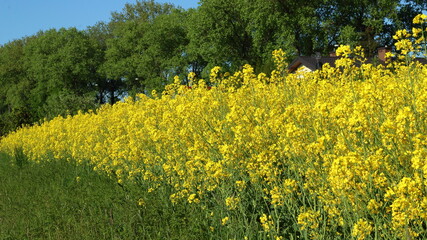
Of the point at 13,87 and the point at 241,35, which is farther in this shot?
the point at 13,87

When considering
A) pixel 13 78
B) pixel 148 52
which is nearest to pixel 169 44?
pixel 148 52

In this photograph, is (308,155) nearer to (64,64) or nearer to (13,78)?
(64,64)

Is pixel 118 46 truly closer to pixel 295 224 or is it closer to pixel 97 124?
pixel 97 124

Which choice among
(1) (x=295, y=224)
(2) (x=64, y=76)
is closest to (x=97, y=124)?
(1) (x=295, y=224)

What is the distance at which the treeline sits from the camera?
35.7 meters

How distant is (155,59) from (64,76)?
40.4 feet

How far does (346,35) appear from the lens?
34.2m

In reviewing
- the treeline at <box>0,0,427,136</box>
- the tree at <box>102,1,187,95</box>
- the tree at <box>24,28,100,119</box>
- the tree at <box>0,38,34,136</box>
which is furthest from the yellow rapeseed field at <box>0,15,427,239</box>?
the tree at <box>0,38,34,136</box>

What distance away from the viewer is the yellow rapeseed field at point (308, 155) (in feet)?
10.2

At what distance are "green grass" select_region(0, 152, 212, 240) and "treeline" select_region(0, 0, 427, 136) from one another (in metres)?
15.7

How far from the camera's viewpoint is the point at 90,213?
18.6 feet

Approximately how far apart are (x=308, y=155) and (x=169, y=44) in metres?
45.7

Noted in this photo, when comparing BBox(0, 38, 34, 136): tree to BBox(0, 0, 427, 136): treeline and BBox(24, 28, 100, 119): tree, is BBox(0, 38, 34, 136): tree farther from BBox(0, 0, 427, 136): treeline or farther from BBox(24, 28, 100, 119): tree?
BBox(24, 28, 100, 119): tree

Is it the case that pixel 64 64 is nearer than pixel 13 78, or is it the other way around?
pixel 64 64
